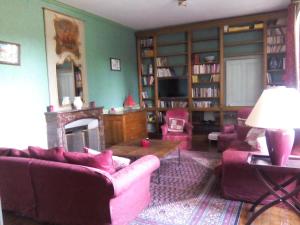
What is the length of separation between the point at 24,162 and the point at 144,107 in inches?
181

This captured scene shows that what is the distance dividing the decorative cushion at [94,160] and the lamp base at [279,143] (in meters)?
1.44

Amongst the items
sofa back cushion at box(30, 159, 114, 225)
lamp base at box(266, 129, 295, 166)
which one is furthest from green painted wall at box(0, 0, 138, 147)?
lamp base at box(266, 129, 295, 166)

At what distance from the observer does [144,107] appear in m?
6.79

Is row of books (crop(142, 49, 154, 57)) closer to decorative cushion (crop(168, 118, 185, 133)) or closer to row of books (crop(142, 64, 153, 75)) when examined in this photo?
row of books (crop(142, 64, 153, 75))

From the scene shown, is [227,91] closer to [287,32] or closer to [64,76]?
[287,32]

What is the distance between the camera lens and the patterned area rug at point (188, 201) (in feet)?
8.22

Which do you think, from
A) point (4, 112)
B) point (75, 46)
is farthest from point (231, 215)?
point (75, 46)

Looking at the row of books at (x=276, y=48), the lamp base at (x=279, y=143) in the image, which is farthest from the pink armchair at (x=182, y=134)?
the lamp base at (x=279, y=143)

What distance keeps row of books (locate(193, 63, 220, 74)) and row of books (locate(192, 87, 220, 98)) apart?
405mm

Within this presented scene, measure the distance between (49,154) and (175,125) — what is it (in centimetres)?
342

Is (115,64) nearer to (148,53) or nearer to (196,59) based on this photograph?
(148,53)

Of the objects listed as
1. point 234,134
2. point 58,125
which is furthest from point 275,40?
point 58,125

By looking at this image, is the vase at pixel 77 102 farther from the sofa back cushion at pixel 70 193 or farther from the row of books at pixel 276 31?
the row of books at pixel 276 31

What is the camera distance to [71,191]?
2.23 meters
